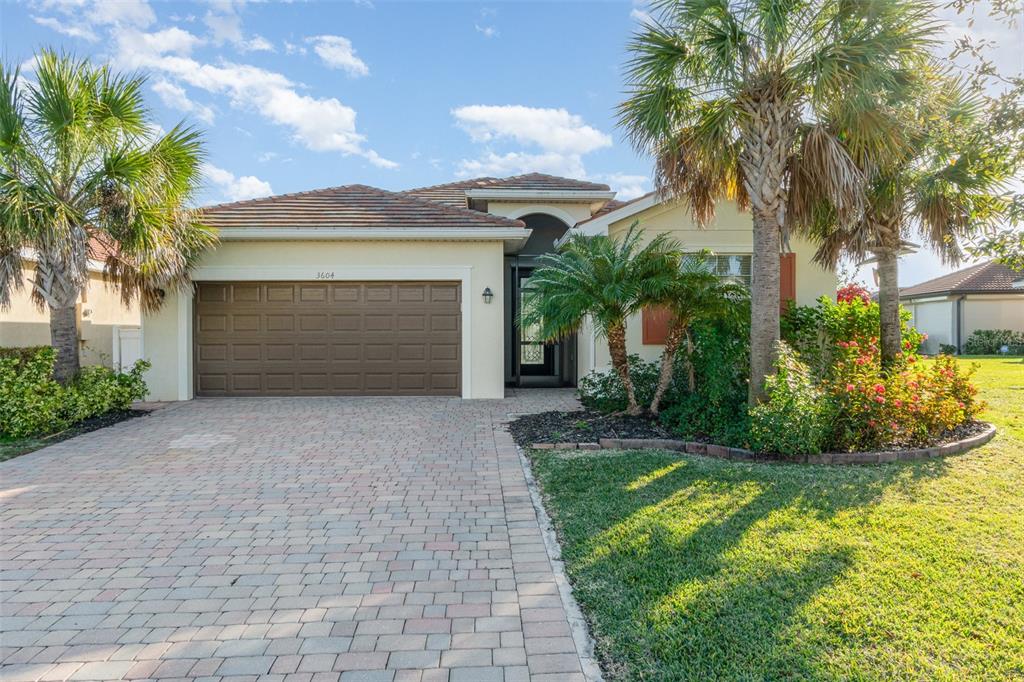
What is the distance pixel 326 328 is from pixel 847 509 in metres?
10.3

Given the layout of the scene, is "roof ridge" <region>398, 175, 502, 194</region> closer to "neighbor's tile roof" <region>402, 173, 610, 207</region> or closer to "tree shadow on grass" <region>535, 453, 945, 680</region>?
"neighbor's tile roof" <region>402, 173, 610, 207</region>

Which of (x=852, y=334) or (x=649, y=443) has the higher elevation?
(x=852, y=334)

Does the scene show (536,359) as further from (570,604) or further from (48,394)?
(570,604)

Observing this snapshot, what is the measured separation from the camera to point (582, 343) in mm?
13227

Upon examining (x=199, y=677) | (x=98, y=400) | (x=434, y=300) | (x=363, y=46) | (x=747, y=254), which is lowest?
(x=199, y=677)

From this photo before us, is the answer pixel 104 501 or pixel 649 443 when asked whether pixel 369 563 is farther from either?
pixel 649 443

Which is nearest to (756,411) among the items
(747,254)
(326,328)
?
(747,254)

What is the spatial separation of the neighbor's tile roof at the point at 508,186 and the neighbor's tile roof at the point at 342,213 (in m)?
2.81

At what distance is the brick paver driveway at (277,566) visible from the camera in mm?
2982

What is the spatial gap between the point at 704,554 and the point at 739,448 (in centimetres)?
332

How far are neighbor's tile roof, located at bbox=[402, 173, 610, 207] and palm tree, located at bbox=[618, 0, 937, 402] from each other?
6.69 m

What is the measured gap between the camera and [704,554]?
4.05 metres

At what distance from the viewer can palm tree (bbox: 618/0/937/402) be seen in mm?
6840

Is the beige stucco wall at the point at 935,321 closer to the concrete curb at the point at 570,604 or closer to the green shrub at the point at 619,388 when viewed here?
the green shrub at the point at 619,388
